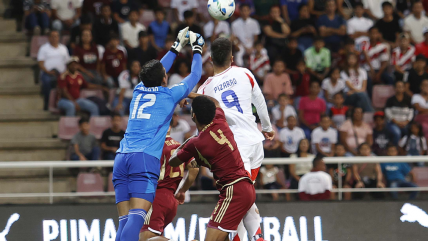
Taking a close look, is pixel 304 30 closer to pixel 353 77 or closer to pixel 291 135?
pixel 353 77

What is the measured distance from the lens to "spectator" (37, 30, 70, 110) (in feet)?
43.7

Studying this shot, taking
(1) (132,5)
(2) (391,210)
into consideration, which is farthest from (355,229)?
(1) (132,5)

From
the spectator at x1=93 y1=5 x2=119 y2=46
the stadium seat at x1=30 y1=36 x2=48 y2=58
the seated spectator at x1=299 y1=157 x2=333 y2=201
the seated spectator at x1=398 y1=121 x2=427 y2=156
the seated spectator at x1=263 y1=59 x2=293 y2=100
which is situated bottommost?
the seated spectator at x1=299 y1=157 x2=333 y2=201

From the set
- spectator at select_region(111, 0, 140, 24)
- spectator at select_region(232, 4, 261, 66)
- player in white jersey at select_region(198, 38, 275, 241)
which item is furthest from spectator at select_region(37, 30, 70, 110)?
player in white jersey at select_region(198, 38, 275, 241)

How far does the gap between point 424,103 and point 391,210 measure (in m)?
4.85

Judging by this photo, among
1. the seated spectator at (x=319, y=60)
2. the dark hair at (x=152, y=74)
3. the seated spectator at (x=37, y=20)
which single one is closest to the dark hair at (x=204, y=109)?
the dark hair at (x=152, y=74)

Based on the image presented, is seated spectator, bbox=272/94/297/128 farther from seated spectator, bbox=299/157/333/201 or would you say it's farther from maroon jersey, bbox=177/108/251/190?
maroon jersey, bbox=177/108/251/190

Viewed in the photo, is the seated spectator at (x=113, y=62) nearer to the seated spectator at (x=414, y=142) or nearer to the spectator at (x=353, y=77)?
the spectator at (x=353, y=77)

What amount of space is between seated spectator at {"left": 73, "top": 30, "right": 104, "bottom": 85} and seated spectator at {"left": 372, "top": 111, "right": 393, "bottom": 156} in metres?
5.63

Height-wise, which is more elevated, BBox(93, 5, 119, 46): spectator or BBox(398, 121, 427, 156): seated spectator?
BBox(93, 5, 119, 46): spectator

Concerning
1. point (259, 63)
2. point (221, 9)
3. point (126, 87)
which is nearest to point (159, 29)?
point (126, 87)

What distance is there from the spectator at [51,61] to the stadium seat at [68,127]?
40.2 inches

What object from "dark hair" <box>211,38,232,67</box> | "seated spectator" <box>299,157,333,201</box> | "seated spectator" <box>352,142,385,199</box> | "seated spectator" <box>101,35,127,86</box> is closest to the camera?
"dark hair" <box>211,38,232,67</box>

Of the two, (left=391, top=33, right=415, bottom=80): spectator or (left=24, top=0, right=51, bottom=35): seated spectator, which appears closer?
(left=391, top=33, right=415, bottom=80): spectator
